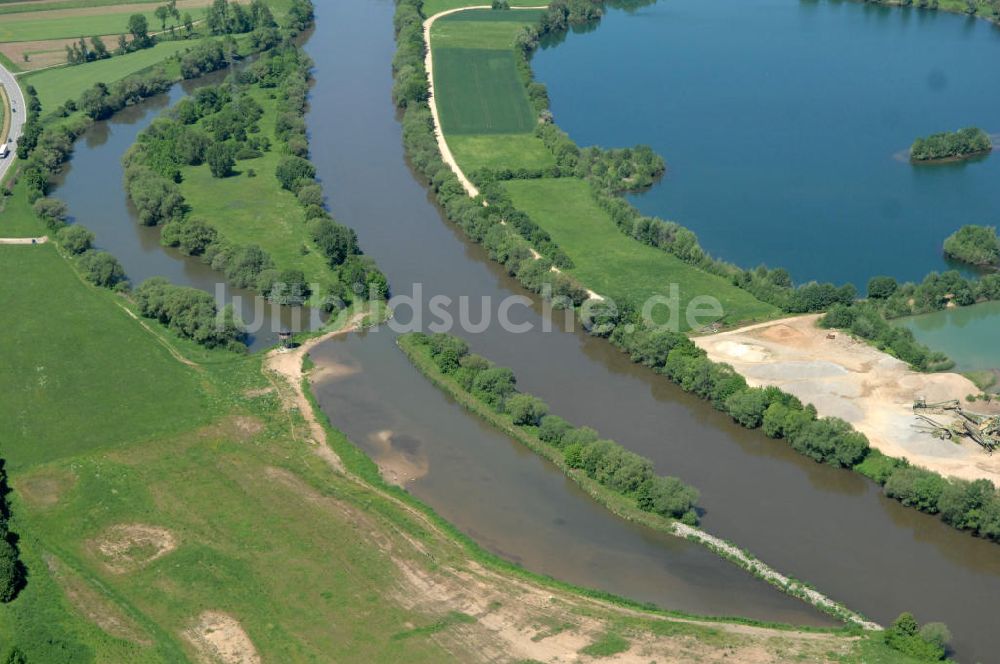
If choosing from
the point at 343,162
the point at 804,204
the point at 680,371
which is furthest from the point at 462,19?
the point at 680,371

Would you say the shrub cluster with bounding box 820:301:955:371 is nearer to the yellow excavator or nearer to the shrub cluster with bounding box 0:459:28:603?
the yellow excavator

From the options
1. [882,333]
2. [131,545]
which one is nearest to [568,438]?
[882,333]

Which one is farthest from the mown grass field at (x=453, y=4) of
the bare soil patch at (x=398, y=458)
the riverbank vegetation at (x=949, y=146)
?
the bare soil patch at (x=398, y=458)

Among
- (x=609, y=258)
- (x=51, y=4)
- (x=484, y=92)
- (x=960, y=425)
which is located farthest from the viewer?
(x=51, y=4)

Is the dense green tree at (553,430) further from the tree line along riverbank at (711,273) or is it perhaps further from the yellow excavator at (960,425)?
the yellow excavator at (960,425)

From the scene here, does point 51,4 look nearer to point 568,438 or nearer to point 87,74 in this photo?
point 87,74

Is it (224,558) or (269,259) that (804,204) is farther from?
(224,558)
